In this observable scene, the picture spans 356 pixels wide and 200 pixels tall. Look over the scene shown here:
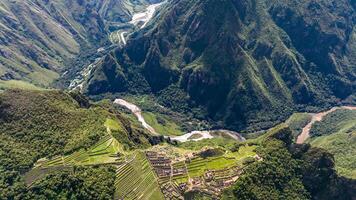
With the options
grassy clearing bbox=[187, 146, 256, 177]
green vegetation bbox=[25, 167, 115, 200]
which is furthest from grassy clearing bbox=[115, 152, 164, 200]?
grassy clearing bbox=[187, 146, 256, 177]

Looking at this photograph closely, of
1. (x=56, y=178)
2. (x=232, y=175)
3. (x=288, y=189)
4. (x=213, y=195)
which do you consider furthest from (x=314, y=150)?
(x=56, y=178)

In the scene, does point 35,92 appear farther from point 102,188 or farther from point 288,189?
point 288,189

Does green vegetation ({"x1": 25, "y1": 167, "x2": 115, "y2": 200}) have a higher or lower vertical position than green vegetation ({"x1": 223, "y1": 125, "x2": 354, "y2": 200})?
higher

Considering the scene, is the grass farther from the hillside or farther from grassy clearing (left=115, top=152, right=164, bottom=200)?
grassy clearing (left=115, top=152, right=164, bottom=200)

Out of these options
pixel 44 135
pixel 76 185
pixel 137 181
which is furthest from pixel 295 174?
pixel 44 135

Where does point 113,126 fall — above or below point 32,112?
below

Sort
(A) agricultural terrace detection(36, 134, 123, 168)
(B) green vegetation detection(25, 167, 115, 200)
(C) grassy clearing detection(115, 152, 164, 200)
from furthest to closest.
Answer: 1. (A) agricultural terrace detection(36, 134, 123, 168)
2. (C) grassy clearing detection(115, 152, 164, 200)
3. (B) green vegetation detection(25, 167, 115, 200)

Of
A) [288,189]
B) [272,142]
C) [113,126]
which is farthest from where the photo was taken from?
[113,126]

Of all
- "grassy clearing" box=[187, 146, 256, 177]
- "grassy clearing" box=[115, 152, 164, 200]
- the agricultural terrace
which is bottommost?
"grassy clearing" box=[187, 146, 256, 177]

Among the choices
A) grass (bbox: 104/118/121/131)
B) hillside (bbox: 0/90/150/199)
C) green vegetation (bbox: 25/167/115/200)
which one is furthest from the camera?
grass (bbox: 104/118/121/131)

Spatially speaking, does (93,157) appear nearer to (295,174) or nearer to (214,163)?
(214,163)
